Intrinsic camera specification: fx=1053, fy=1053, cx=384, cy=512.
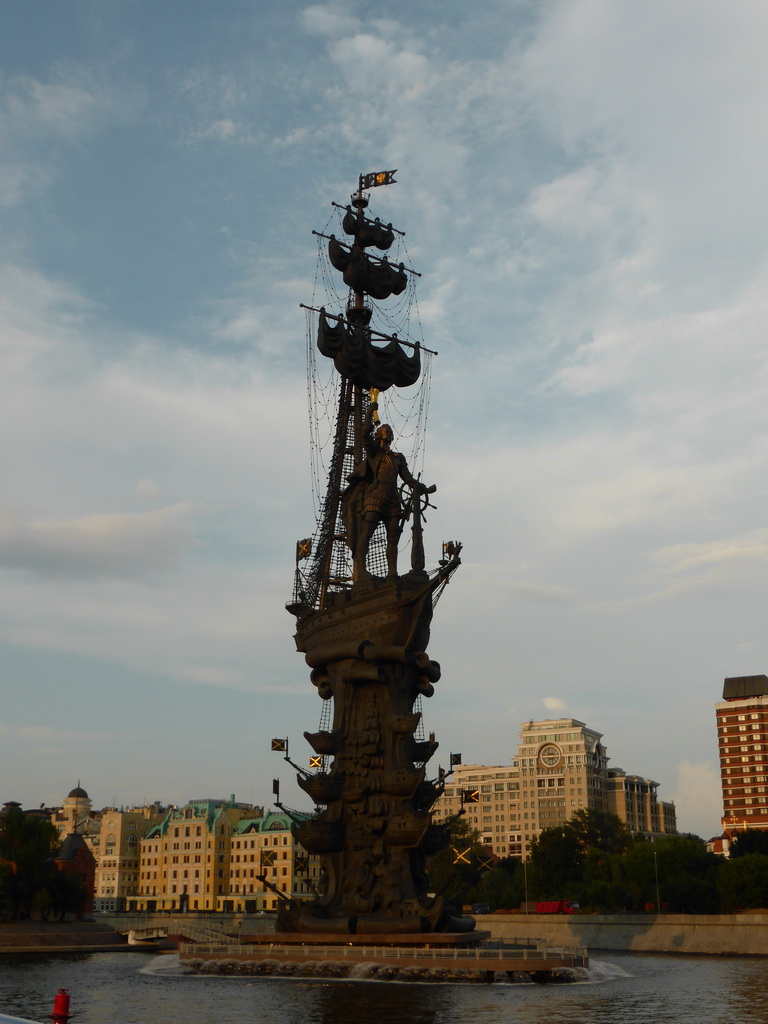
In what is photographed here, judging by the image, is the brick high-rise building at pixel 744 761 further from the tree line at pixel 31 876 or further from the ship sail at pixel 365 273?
the ship sail at pixel 365 273

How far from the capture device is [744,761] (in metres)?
194

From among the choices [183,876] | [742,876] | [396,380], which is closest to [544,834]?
[742,876]

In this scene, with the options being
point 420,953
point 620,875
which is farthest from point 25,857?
point 420,953

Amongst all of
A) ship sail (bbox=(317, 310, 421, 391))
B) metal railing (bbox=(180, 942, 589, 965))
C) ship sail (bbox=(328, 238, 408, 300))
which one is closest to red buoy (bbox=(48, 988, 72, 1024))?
metal railing (bbox=(180, 942, 589, 965))

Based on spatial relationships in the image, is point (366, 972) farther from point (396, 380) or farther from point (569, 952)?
point (396, 380)

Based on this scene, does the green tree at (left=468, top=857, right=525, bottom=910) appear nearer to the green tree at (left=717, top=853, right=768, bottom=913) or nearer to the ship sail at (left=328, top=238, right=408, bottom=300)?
the green tree at (left=717, top=853, right=768, bottom=913)

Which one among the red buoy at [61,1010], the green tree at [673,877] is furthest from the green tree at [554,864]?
the red buoy at [61,1010]

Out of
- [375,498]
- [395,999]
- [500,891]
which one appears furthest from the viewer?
[500,891]

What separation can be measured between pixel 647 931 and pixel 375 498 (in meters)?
46.4

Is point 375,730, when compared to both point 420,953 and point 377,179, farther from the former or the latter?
point 377,179

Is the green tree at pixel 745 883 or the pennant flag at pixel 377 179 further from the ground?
the pennant flag at pixel 377 179

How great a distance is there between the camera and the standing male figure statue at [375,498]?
199 feet

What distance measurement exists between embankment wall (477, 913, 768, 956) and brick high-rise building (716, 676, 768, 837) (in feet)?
359

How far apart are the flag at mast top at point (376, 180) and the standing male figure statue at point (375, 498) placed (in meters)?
24.6
